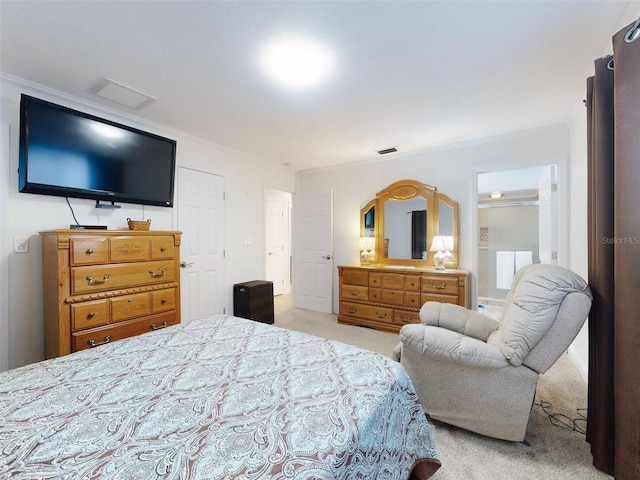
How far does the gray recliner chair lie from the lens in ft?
4.93

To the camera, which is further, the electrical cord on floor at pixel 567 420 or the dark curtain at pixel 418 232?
the dark curtain at pixel 418 232

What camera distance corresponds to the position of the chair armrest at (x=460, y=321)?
2.06 metres

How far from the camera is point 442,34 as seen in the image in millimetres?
1697

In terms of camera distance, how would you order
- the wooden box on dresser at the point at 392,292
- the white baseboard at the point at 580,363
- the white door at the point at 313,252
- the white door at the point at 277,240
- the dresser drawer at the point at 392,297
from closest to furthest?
the white baseboard at the point at 580,363
the wooden box on dresser at the point at 392,292
the dresser drawer at the point at 392,297
the white door at the point at 313,252
the white door at the point at 277,240

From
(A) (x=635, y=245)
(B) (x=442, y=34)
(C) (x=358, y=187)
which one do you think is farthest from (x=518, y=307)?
(C) (x=358, y=187)

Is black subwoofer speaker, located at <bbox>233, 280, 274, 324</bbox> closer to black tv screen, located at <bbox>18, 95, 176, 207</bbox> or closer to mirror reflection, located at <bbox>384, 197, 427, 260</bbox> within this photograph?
black tv screen, located at <bbox>18, 95, 176, 207</bbox>

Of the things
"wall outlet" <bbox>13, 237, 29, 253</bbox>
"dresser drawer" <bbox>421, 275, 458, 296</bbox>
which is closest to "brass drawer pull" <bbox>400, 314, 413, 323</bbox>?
"dresser drawer" <bbox>421, 275, 458, 296</bbox>

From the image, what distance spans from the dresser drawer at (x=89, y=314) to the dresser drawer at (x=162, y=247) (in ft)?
1.78

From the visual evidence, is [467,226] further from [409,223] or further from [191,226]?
[191,226]

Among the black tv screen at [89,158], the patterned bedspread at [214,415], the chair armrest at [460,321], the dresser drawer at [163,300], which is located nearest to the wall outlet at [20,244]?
the black tv screen at [89,158]

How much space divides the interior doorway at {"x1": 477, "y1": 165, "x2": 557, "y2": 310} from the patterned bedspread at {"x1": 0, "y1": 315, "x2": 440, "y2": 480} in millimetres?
4499

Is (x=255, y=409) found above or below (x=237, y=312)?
above

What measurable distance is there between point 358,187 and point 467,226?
1678 mm

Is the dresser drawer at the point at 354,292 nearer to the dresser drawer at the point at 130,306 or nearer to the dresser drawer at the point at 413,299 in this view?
the dresser drawer at the point at 413,299
